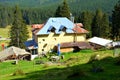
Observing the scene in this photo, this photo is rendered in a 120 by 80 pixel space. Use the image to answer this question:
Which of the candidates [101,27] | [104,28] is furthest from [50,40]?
[104,28]

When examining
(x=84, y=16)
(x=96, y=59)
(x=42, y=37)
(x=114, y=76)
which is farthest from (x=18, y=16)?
(x=114, y=76)

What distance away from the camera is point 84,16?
9800 cm

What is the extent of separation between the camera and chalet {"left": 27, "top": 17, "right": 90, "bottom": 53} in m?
73.4

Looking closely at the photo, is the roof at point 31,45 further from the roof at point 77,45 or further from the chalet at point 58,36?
the roof at point 77,45

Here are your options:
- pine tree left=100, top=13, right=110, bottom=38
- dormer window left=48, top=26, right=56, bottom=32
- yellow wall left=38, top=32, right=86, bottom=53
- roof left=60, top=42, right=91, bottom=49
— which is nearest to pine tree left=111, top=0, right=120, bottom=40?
pine tree left=100, top=13, right=110, bottom=38

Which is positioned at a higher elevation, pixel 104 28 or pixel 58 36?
pixel 104 28

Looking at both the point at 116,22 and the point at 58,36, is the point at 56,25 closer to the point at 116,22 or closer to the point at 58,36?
the point at 58,36

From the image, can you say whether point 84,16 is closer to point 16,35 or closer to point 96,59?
point 16,35

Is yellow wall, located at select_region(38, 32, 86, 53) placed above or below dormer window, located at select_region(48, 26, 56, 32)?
below

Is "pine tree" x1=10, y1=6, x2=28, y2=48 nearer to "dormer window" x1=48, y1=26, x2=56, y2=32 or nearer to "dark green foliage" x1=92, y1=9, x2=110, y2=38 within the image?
"dormer window" x1=48, y1=26, x2=56, y2=32

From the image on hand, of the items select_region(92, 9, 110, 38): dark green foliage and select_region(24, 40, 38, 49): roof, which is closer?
select_region(24, 40, 38, 49): roof

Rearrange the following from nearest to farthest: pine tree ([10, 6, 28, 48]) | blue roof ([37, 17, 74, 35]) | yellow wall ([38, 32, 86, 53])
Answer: blue roof ([37, 17, 74, 35]), yellow wall ([38, 32, 86, 53]), pine tree ([10, 6, 28, 48])

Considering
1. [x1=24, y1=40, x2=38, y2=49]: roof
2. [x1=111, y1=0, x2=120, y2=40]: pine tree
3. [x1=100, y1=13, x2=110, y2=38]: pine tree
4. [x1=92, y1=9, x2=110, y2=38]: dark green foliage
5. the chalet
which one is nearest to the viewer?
the chalet

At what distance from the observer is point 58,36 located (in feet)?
245
